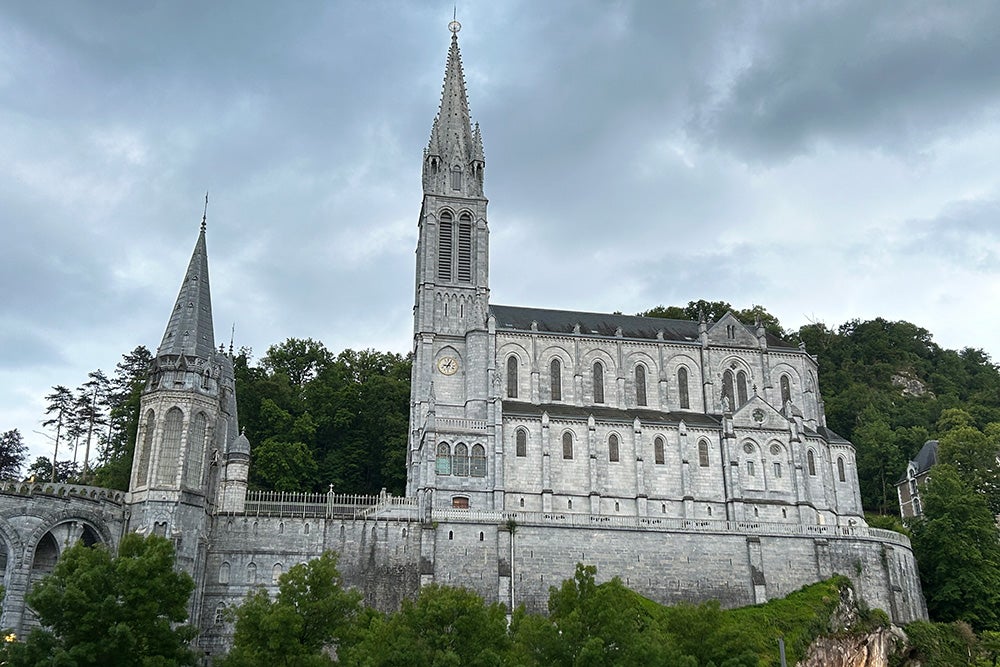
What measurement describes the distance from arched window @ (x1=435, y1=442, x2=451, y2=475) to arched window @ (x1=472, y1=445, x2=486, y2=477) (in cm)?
154

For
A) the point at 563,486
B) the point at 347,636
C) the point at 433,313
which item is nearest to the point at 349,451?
the point at 433,313

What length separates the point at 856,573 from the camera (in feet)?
183

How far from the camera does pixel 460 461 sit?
58938 mm

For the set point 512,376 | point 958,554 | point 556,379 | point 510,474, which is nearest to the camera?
point 958,554

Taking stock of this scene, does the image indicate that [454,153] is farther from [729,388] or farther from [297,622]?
[297,622]

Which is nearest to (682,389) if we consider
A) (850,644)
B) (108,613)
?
(850,644)

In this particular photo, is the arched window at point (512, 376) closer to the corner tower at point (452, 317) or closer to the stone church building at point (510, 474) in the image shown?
the stone church building at point (510, 474)

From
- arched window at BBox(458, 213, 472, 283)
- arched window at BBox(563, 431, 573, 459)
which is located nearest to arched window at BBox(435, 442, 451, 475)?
arched window at BBox(563, 431, 573, 459)

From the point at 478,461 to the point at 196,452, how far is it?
58.2 ft

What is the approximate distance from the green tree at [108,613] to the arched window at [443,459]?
2312 cm

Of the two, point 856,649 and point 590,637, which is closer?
point 590,637

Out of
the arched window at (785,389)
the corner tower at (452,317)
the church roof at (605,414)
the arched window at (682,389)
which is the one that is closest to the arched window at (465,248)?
the corner tower at (452,317)

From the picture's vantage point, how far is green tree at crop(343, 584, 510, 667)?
32.6 meters

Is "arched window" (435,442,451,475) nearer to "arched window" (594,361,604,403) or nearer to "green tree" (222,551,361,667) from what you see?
"arched window" (594,361,604,403)
